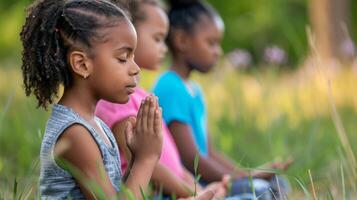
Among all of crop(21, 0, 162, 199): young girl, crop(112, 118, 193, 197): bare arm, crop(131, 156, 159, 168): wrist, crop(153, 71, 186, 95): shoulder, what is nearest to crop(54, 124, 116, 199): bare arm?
crop(21, 0, 162, 199): young girl

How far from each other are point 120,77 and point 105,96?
0.28 feet

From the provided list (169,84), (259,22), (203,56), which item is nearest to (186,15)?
(203,56)

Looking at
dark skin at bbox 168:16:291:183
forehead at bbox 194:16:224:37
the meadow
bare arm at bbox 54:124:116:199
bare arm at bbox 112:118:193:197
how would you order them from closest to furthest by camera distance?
1. bare arm at bbox 54:124:116:199
2. bare arm at bbox 112:118:193:197
3. the meadow
4. dark skin at bbox 168:16:291:183
5. forehead at bbox 194:16:224:37

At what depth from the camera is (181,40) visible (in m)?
4.75

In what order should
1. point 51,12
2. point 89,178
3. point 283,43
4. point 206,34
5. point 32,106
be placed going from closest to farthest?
point 89,178 < point 51,12 < point 206,34 < point 32,106 < point 283,43

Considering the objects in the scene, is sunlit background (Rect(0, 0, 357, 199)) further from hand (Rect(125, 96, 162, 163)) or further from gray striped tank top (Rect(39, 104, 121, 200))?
hand (Rect(125, 96, 162, 163))

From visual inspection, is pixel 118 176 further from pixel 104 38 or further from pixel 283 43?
pixel 283 43

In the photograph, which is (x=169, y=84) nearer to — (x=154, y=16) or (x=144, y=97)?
(x=154, y=16)

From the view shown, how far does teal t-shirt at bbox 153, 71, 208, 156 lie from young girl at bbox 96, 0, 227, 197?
0.28 meters

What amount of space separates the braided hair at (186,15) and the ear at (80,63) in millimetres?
2024

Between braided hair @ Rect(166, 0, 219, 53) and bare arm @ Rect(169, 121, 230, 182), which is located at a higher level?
braided hair @ Rect(166, 0, 219, 53)

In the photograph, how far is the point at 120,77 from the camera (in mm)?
2736

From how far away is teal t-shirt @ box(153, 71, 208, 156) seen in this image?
4.35 metres

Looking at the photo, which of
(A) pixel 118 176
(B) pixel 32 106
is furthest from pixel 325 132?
(A) pixel 118 176
